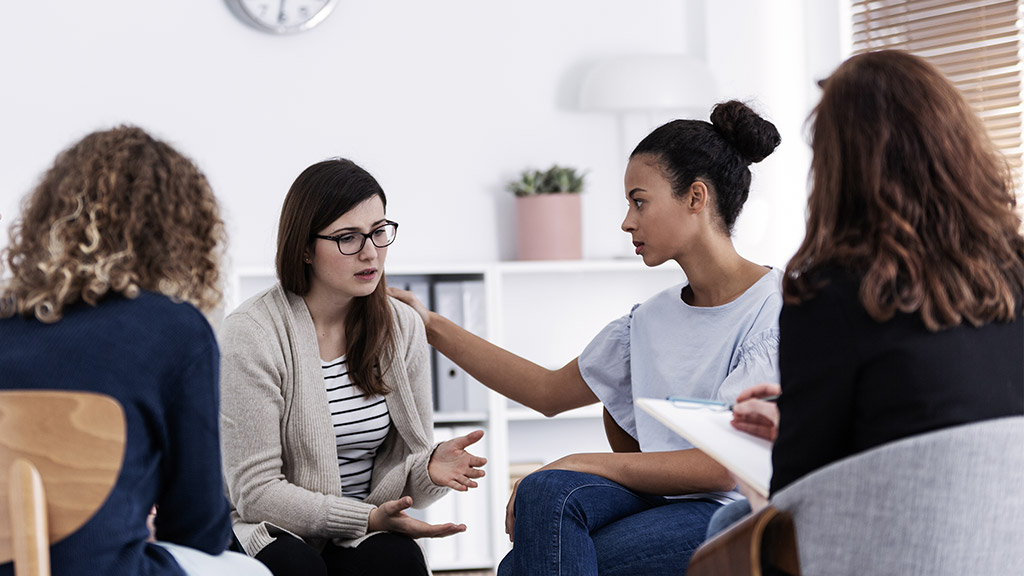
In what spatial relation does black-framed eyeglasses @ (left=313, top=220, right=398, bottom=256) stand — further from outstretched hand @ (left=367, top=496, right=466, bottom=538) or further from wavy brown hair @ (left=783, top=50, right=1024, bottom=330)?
wavy brown hair @ (left=783, top=50, right=1024, bottom=330)

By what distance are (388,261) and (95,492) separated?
225cm

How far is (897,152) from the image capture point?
1.07m

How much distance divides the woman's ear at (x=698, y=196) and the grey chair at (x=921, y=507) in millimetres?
912

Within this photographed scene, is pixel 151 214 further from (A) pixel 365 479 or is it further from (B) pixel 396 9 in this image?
(B) pixel 396 9

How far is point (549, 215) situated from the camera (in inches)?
125

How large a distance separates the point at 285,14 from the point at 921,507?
2.74m

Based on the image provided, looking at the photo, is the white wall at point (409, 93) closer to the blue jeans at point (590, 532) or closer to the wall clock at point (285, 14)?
the wall clock at point (285, 14)

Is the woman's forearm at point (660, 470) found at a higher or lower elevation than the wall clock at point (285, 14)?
lower

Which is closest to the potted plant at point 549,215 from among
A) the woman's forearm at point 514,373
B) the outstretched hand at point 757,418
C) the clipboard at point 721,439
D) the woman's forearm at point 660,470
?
the woman's forearm at point 514,373

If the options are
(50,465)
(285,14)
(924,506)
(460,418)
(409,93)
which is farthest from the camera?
(409,93)

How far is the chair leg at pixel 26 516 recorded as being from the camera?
101 centimetres

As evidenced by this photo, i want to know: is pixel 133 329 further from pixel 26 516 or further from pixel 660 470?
pixel 660 470

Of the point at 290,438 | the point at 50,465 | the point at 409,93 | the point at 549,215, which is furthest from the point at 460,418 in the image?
the point at 50,465

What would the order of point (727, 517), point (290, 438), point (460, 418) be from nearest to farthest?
point (727, 517) → point (290, 438) → point (460, 418)
